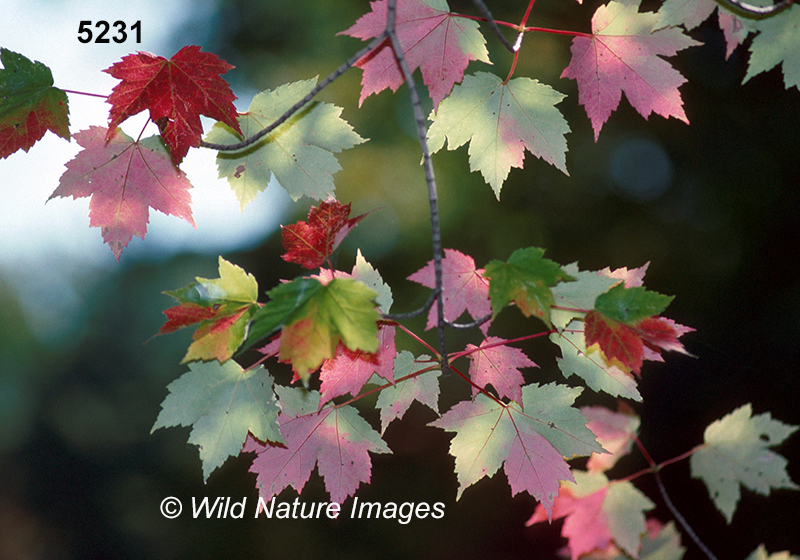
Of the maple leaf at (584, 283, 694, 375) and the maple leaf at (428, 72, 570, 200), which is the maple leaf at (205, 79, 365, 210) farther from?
the maple leaf at (584, 283, 694, 375)

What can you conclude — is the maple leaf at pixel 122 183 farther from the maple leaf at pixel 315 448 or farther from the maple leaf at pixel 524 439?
the maple leaf at pixel 524 439

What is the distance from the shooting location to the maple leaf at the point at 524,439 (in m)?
0.70

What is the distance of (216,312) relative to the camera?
56 centimetres

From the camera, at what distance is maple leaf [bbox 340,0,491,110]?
69 centimetres

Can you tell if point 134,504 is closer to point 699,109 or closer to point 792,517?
point 792,517

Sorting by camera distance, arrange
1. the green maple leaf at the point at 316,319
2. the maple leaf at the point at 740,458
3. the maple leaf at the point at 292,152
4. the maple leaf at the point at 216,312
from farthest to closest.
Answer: the maple leaf at the point at 740,458 < the maple leaf at the point at 292,152 < the maple leaf at the point at 216,312 < the green maple leaf at the point at 316,319

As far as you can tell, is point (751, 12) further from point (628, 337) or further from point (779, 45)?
point (628, 337)

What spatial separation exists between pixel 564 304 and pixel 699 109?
2.53 metres

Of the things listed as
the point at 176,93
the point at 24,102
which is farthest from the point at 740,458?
the point at 24,102

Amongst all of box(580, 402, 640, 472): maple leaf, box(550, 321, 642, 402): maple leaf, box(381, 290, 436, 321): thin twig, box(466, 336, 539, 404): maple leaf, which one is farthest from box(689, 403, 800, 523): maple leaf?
box(381, 290, 436, 321): thin twig

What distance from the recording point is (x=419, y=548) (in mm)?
3135

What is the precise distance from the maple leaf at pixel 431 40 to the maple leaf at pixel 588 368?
421mm

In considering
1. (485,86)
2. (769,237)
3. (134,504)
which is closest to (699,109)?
(769,237)

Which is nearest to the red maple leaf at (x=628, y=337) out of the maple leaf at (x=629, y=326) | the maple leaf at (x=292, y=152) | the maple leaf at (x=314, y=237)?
the maple leaf at (x=629, y=326)
